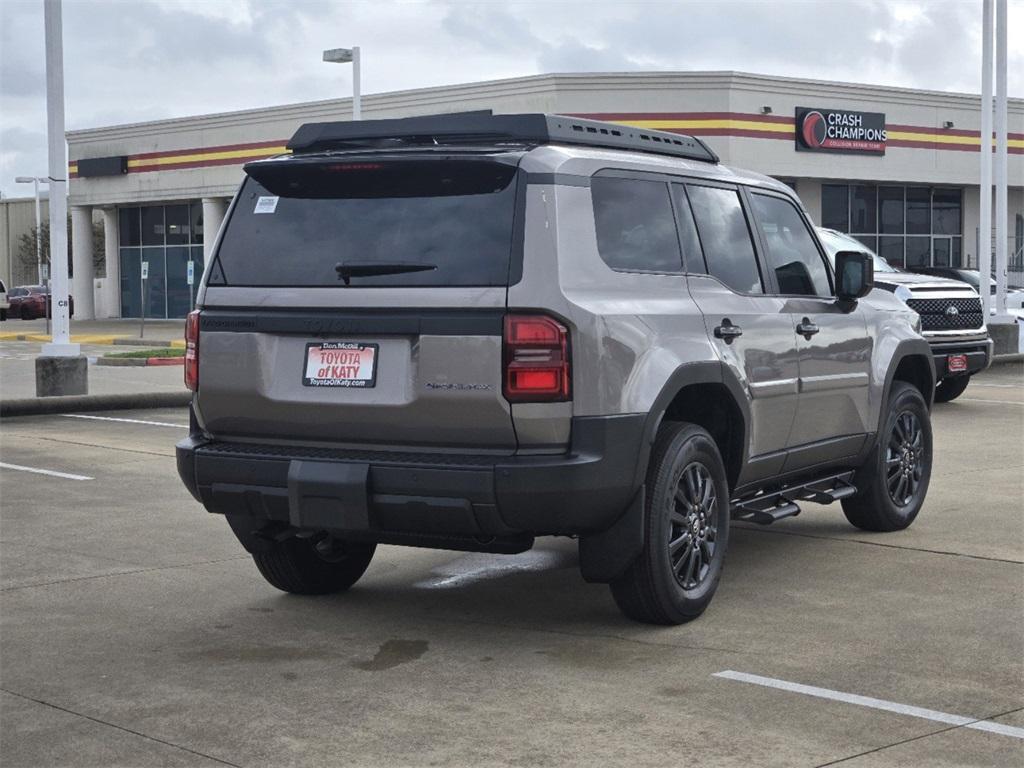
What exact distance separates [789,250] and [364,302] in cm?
268

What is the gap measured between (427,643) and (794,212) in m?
3.21

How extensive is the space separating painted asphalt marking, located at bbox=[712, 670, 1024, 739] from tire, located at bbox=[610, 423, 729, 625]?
25.4 inches

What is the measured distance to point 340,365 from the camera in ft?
20.2

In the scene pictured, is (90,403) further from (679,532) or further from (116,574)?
(679,532)

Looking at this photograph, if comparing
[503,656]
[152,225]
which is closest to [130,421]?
[503,656]

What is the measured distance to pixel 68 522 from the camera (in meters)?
9.39

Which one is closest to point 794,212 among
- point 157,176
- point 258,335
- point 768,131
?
point 258,335

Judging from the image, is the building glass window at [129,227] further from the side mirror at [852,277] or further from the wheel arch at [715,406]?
the wheel arch at [715,406]

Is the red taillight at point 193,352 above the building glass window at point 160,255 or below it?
below

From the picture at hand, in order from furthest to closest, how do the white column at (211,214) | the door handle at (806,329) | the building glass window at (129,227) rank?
the building glass window at (129,227), the white column at (211,214), the door handle at (806,329)

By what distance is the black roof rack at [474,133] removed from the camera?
6387 millimetres

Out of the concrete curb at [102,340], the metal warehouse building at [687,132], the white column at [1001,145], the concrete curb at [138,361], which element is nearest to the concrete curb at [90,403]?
the concrete curb at [138,361]

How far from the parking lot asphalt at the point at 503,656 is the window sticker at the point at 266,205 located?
5.83 ft

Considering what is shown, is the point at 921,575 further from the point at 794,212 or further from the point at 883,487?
the point at 794,212
